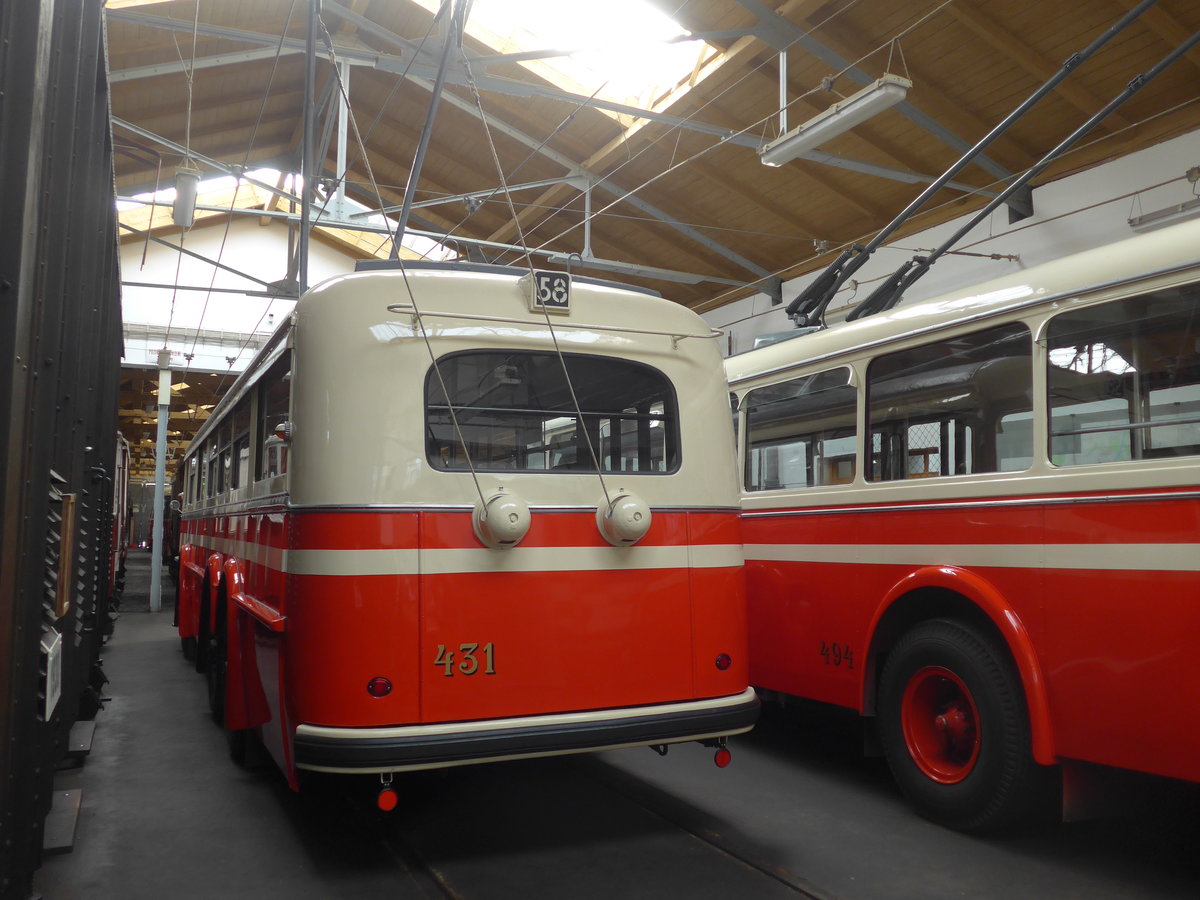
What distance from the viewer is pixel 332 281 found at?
427 centimetres

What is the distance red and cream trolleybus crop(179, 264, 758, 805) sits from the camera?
390 centimetres

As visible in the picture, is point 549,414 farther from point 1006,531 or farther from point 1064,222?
point 1064,222

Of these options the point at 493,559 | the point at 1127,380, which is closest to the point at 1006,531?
the point at 1127,380

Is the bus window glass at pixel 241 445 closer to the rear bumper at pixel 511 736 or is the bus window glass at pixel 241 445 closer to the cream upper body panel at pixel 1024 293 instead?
the rear bumper at pixel 511 736

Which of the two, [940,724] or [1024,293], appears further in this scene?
[940,724]

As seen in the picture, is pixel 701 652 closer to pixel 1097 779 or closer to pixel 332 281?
pixel 1097 779

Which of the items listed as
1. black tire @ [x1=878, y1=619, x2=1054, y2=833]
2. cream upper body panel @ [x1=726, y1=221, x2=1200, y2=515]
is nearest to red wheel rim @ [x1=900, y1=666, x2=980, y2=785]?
black tire @ [x1=878, y1=619, x2=1054, y2=833]

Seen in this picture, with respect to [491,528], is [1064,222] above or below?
above

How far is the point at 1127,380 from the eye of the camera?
400 cm

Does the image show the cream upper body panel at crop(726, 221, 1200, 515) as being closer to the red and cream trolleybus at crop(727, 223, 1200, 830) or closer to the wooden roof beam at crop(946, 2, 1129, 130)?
the red and cream trolleybus at crop(727, 223, 1200, 830)

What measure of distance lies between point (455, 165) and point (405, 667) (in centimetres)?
1429

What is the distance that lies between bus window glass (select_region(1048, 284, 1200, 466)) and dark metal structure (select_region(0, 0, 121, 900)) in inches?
153

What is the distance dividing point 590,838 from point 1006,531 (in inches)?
93.5

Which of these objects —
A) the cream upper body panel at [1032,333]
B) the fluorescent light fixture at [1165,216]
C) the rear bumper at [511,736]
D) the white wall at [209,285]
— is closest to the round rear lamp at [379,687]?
the rear bumper at [511,736]
